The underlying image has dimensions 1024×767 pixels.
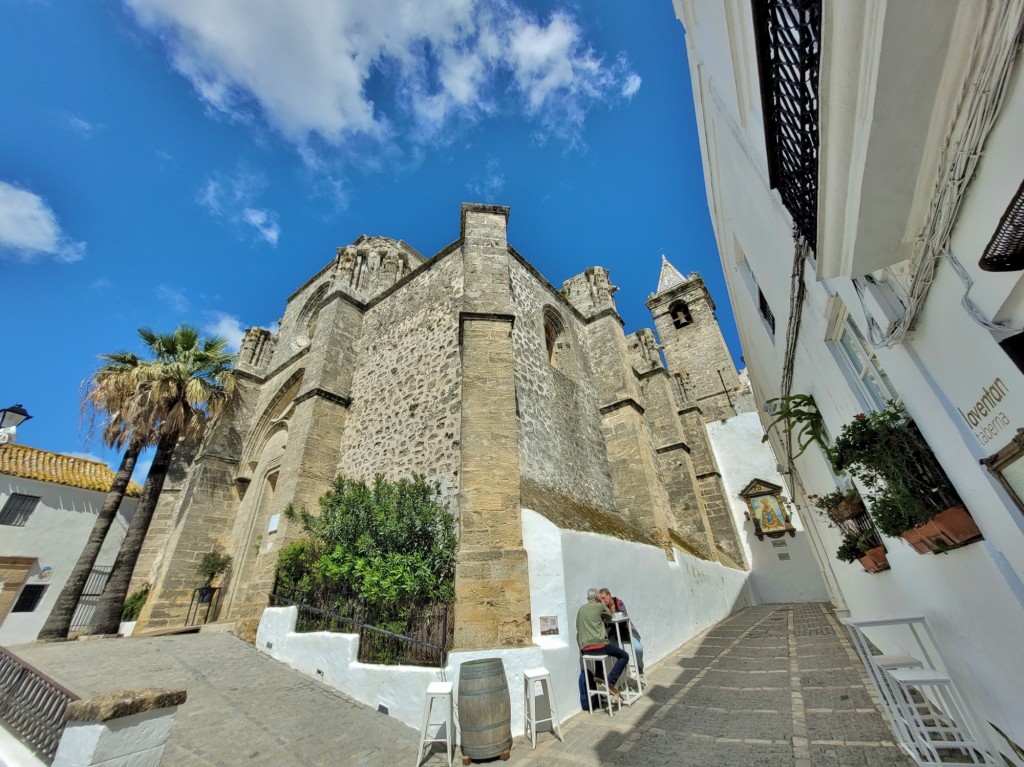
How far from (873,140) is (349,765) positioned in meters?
6.05

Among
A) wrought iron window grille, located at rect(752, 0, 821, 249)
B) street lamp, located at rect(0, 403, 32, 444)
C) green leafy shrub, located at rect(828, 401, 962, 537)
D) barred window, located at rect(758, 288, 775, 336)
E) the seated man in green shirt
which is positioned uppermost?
barred window, located at rect(758, 288, 775, 336)

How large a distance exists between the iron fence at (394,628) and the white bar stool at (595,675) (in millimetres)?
1783

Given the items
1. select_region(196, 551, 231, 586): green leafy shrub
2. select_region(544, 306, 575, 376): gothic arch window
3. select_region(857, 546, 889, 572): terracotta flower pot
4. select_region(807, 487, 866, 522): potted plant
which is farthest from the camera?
select_region(544, 306, 575, 376): gothic arch window

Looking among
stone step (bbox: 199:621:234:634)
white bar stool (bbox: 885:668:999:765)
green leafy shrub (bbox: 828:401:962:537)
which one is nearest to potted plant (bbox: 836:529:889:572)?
white bar stool (bbox: 885:668:999:765)

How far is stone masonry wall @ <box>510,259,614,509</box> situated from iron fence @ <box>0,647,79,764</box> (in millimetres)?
5612

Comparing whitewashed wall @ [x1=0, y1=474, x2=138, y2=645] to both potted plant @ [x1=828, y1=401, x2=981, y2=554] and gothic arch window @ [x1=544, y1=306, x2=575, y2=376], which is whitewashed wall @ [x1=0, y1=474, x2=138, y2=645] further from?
potted plant @ [x1=828, y1=401, x2=981, y2=554]

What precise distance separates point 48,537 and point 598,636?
18.1m

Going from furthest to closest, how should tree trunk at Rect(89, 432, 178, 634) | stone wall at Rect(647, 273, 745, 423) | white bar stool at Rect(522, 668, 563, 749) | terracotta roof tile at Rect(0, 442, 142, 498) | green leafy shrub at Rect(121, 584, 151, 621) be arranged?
stone wall at Rect(647, 273, 745, 423), terracotta roof tile at Rect(0, 442, 142, 498), green leafy shrub at Rect(121, 584, 151, 621), tree trunk at Rect(89, 432, 178, 634), white bar stool at Rect(522, 668, 563, 749)

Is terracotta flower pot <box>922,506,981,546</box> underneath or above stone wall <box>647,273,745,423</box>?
underneath

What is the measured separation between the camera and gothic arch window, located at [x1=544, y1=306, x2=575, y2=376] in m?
11.7

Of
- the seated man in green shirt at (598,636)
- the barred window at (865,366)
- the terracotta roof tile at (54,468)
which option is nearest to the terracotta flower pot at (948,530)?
the barred window at (865,366)

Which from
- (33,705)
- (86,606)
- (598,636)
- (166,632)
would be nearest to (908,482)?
(598,636)

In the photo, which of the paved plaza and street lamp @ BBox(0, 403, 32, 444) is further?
street lamp @ BBox(0, 403, 32, 444)

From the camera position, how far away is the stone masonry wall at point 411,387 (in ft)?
26.0
